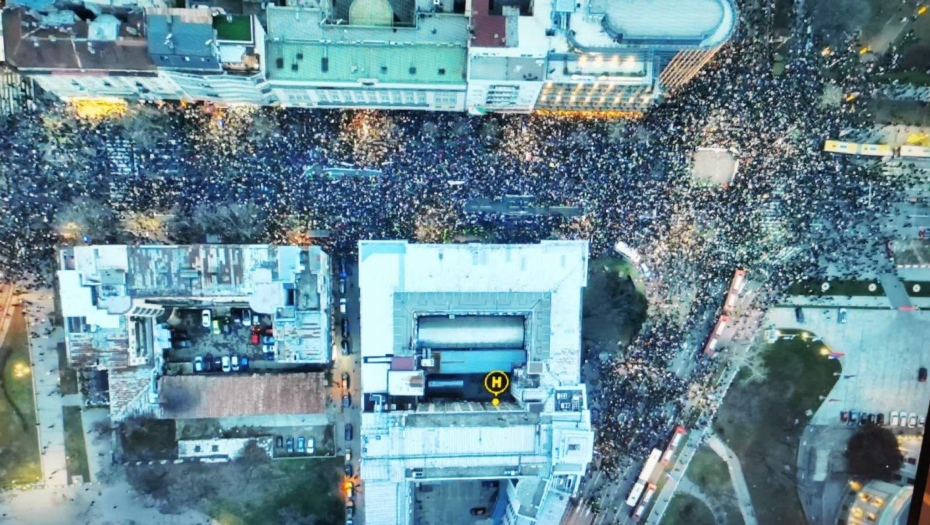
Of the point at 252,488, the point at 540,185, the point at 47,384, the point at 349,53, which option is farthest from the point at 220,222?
the point at 540,185

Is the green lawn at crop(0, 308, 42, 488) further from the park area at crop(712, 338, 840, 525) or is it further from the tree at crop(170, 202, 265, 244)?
the park area at crop(712, 338, 840, 525)

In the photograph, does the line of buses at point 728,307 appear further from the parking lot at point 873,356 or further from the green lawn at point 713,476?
the green lawn at point 713,476

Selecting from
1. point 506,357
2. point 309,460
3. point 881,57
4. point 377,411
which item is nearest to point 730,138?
point 881,57

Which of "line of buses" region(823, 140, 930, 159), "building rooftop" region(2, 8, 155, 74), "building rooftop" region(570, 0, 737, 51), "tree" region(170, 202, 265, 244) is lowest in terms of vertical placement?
"tree" region(170, 202, 265, 244)

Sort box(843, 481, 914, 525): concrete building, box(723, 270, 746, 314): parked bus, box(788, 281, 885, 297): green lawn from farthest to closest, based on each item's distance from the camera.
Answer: box(788, 281, 885, 297): green lawn < box(723, 270, 746, 314): parked bus < box(843, 481, 914, 525): concrete building

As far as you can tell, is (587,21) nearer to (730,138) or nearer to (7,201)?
(730,138)

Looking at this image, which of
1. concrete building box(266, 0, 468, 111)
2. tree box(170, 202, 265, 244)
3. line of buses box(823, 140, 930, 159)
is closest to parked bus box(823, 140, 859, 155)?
line of buses box(823, 140, 930, 159)

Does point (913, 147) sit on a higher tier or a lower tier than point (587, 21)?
lower

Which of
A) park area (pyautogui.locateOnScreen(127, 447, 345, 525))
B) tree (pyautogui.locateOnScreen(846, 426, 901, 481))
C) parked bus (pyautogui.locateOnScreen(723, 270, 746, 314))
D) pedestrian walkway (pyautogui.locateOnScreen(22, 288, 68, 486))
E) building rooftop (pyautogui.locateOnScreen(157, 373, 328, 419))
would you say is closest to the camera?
building rooftop (pyautogui.locateOnScreen(157, 373, 328, 419))
